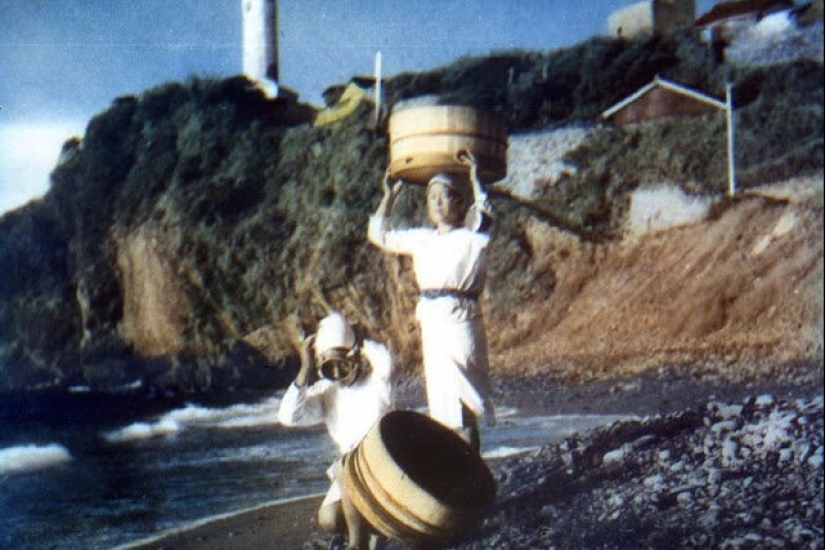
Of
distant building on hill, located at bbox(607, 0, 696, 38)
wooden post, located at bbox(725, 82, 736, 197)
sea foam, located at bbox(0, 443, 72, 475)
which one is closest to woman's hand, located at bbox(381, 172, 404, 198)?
distant building on hill, located at bbox(607, 0, 696, 38)

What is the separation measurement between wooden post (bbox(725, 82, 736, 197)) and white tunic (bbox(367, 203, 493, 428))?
2.52 feet

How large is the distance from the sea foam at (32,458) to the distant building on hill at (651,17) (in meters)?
2.14

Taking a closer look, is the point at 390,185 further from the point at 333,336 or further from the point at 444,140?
the point at 333,336

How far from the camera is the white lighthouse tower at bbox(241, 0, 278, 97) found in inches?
106

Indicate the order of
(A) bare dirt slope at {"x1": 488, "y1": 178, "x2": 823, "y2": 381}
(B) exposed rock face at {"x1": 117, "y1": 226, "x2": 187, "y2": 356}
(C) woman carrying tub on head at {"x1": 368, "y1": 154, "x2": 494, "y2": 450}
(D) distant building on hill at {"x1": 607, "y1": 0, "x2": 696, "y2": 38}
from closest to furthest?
(C) woman carrying tub on head at {"x1": 368, "y1": 154, "x2": 494, "y2": 450} < (A) bare dirt slope at {"x1": 488, "y1": 178, "x2": 823, "y2": 381} < (D) distant building on hill at {"x1": 607, "y1": 0, "x2": 696, "y2": 38} < (B) exposed rock face at {"x1": 117, "y1": 226, "x2": 187, "y2": 356}

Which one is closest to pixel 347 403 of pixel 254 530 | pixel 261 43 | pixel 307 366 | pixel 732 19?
pixel 307 366

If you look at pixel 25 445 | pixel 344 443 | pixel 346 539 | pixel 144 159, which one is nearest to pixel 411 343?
pixel 344 443

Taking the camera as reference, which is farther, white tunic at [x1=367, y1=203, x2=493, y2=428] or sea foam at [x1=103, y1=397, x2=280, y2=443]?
sea foam at [x1=103, y1=397, x2=280, y2=443]

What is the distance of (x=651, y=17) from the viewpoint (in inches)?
103

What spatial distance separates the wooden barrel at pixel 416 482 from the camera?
2018 millimetres

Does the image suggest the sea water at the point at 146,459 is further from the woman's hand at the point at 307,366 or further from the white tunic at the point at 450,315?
the woman's hand at the point at 307,366

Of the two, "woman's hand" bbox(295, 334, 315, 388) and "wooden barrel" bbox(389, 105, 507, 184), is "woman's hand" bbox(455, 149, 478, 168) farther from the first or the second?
"woman's hand" bbox(295, 334, 315, 388)

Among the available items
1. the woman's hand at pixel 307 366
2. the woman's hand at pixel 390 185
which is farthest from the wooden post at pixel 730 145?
the woman's hand at pixel 307 366

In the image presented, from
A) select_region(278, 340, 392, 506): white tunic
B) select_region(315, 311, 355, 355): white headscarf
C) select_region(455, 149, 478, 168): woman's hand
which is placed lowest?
select_region(278, 340, 392, 506): white tunic
